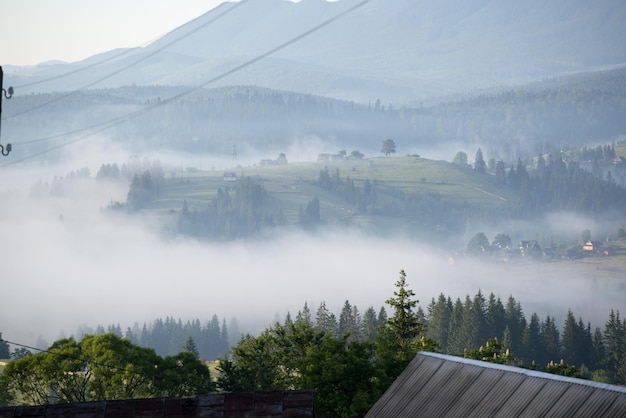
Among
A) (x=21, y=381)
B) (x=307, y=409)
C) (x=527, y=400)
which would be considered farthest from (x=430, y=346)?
(x=527, y=400)

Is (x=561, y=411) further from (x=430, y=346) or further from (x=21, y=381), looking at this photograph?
(x=21, y=381)

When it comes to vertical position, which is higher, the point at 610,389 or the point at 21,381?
the point at 610,389

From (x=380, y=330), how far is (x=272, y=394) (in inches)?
2890

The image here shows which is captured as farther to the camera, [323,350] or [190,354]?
[190,354]

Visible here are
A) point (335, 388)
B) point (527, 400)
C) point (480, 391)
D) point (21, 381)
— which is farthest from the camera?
point (21, 381)

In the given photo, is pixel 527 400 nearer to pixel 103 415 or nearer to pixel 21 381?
pixel 103 415

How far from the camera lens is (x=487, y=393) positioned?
56.5 m

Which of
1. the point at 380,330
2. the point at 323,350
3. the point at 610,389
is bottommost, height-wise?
the point at 380,330

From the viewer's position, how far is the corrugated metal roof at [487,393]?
5000 centimetres

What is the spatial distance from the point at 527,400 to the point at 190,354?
7280 centimetres

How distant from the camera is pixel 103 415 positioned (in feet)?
205

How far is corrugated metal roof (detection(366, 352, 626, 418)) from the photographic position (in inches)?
1969

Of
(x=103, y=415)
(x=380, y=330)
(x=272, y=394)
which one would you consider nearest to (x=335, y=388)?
(x=272, y=394)

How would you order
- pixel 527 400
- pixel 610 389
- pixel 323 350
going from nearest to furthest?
1. pixel 610 389
2. pixel 527 400
3. pixel 323 350
